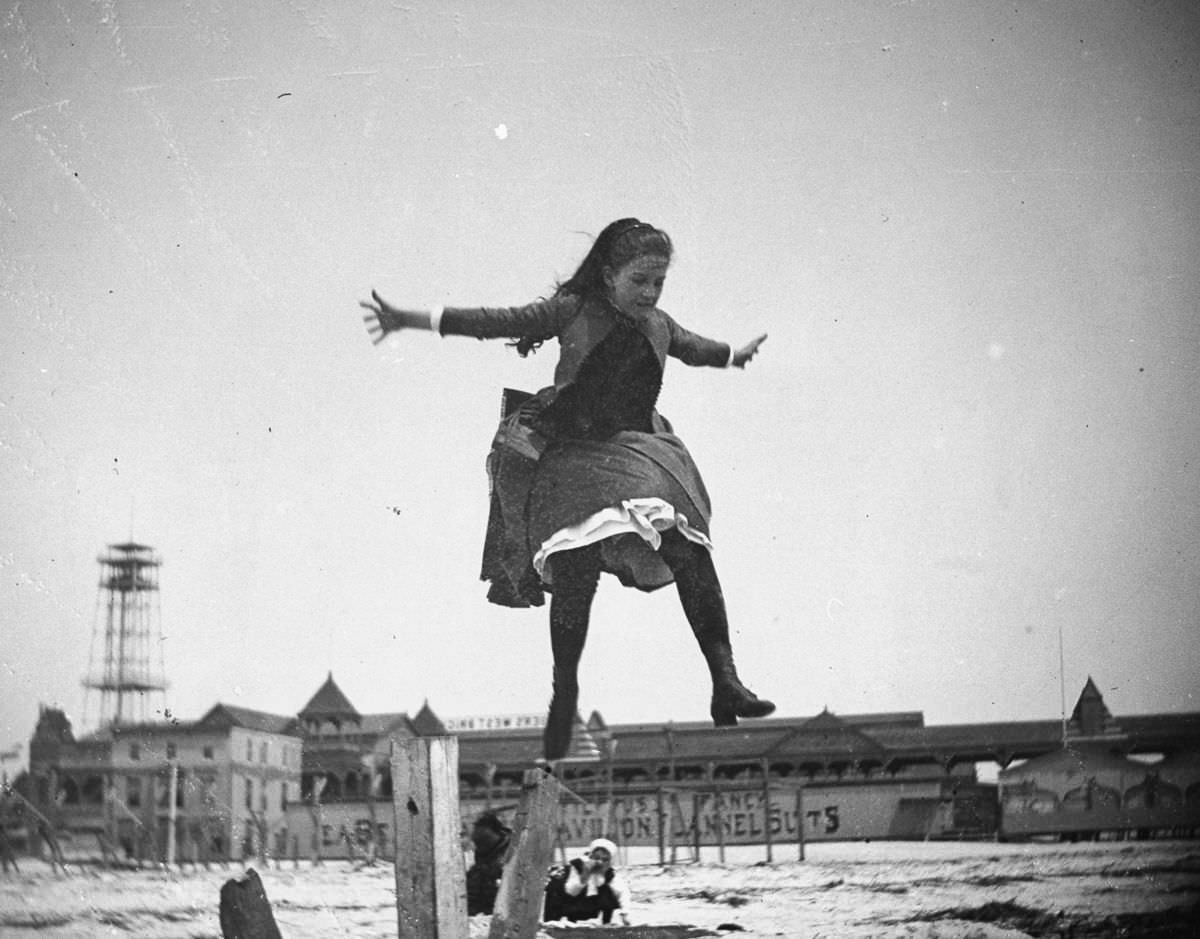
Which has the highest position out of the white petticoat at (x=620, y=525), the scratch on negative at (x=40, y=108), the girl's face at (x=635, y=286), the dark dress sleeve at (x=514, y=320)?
the scratch on negative at (x=40, y=108)

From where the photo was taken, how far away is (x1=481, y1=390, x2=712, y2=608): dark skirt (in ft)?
20.9

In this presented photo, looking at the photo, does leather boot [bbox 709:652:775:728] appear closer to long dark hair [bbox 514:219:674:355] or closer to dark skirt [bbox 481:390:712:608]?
dark skirt [bbox 481:390:712:608]

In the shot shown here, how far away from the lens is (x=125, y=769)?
6457mm

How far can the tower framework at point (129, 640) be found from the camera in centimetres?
650

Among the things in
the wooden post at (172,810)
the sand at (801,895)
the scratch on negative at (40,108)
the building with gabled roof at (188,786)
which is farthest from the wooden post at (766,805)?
the scratch on negative at (40,108)

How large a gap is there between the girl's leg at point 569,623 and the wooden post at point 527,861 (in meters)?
1.28

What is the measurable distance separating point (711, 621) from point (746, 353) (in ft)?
3.39

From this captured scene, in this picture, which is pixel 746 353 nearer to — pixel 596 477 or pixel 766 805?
pixel 596 477

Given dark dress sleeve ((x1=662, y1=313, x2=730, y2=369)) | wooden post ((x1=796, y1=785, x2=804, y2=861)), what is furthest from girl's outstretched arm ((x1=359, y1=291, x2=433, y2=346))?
wooden post ((x1=796, y1=785, x2=804, y2=861))

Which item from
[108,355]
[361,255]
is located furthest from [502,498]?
[108,355]

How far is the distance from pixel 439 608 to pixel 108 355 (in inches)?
65.6

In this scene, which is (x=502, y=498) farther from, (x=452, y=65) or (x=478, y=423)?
(x=452, y=65)

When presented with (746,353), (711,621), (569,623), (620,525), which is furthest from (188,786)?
(746,353)

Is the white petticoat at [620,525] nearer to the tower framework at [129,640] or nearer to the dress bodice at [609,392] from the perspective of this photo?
the dress bodice at [609,392]
